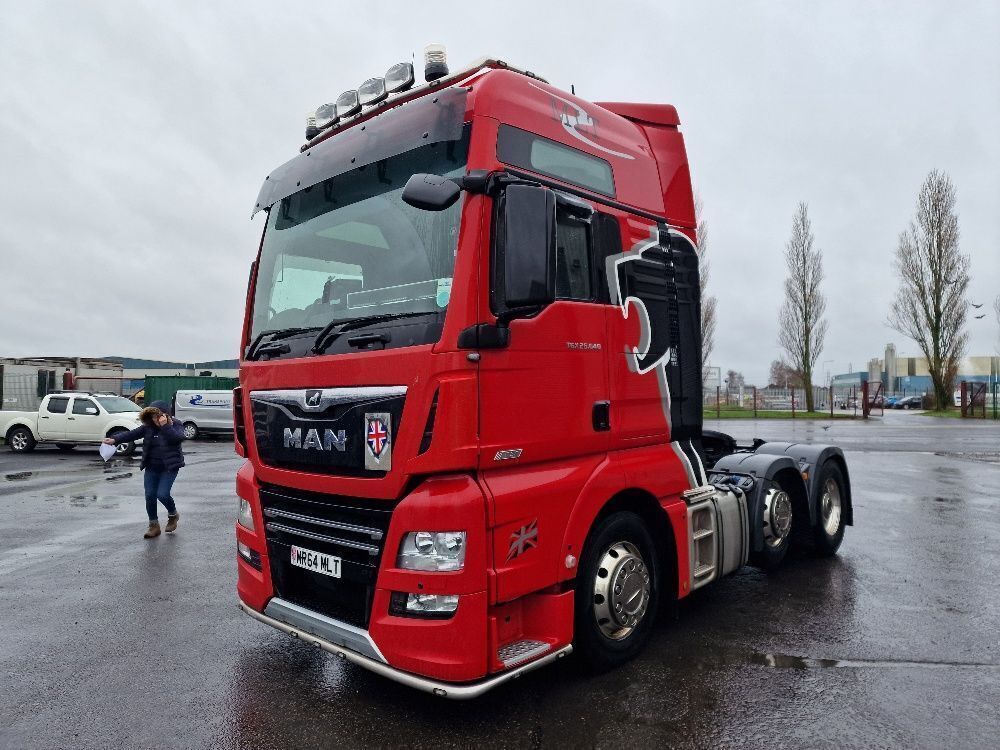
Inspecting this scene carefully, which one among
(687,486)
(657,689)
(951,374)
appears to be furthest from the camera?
(951,374)

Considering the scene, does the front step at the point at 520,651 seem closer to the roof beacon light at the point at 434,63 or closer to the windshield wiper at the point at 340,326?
the windshield wiper at the point at 340,326

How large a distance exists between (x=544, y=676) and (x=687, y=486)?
5.15 feet

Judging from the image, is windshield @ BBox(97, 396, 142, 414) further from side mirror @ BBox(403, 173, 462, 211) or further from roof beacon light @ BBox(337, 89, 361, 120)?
side mirror @ BBox(403, 173, 462, 211)

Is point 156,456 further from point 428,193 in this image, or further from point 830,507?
point 830,507

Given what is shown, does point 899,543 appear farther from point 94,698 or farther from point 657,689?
point 94,698

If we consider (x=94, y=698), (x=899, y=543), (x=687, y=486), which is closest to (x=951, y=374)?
(x=899, y=543)

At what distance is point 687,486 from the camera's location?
4441 mm

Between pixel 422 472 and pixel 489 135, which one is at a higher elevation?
pixel 489 135

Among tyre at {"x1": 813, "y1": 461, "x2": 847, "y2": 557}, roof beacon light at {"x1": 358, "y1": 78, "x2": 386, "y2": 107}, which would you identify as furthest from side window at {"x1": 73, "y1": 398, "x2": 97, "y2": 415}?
tyre at {"x1": 813, "y1": 461, "x2": 847, "y2": 557}

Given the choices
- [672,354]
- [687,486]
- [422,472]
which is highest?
[672,354]

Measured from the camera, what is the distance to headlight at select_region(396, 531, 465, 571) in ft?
9.84

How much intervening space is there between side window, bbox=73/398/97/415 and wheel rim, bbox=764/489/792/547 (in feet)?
66.9

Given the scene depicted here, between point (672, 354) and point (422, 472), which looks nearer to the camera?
point (422, 472)

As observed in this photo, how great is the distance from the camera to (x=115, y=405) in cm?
2030
